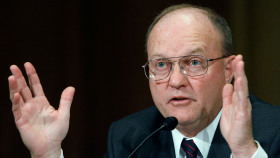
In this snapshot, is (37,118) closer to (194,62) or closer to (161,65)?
(161,65)

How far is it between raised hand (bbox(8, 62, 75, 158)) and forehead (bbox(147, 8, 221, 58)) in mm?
549

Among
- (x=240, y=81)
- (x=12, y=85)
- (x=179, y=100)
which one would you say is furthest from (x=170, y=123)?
(x=12, y=85)

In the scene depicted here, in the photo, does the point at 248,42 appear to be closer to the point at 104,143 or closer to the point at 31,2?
the point at 104,143

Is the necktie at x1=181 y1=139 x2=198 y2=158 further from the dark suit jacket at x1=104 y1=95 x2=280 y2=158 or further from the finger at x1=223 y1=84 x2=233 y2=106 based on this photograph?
the finger at x1=223 y1=84 x2=233 y2=106

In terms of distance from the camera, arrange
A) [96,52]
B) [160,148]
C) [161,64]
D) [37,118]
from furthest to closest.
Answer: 1. [96,52]
2. [160,148]
3. [161,64]
4. [37,118]

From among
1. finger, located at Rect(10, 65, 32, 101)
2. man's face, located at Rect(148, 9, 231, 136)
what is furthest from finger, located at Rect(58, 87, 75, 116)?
man's face, located at Rect(148, 9, 231, 136)

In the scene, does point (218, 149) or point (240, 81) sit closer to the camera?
point (240, 81)

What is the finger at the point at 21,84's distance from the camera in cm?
190

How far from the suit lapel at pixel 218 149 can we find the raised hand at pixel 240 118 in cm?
36

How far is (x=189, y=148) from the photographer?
6.81ft

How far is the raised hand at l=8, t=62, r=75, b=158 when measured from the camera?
1935 millimetres

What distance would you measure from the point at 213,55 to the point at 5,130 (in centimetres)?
196

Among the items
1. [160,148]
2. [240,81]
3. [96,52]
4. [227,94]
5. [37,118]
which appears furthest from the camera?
[96,52]

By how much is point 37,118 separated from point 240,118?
1007mm
